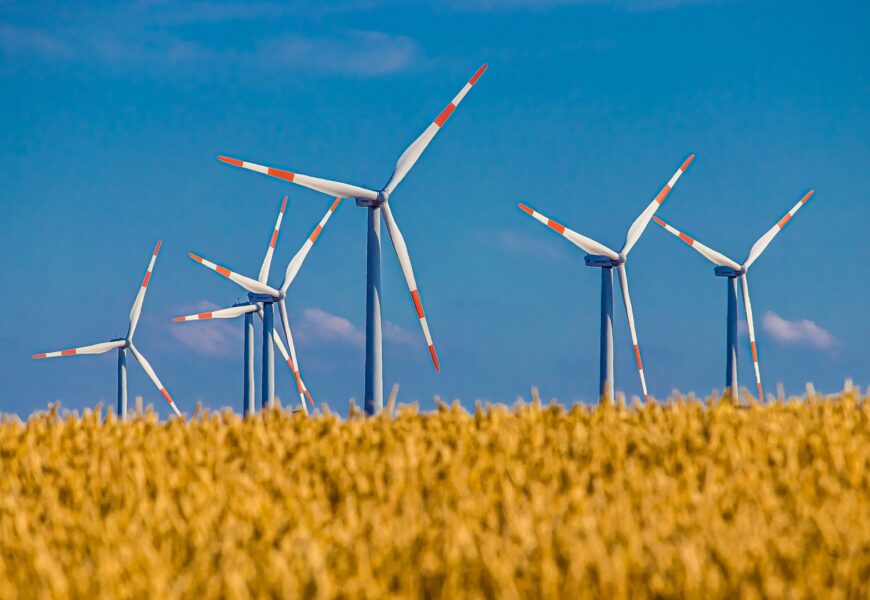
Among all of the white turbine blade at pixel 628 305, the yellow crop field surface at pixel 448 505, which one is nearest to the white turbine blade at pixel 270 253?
the white turbine blade at pixel 628 305

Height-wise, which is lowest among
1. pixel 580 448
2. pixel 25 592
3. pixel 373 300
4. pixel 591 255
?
pixel 25 592

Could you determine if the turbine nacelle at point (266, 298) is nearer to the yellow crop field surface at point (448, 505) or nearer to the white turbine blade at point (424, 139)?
the white turbine blade at point (424, 139)

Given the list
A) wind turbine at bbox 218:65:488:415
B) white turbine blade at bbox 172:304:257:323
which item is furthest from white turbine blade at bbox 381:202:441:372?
white turbine blade at bbox 172:304:257:323

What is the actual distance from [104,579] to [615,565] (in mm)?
3565

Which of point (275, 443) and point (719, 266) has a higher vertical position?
point (719, 266)

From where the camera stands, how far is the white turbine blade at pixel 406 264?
1077 inches

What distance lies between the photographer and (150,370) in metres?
45.1

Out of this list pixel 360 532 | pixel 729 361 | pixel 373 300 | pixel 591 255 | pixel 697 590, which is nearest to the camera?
pixel 697 590

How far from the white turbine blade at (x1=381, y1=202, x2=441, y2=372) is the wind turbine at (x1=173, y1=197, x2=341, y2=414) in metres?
8.63

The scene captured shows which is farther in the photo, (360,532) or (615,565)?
→ (360,532)

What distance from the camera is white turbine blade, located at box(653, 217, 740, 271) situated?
42656mm

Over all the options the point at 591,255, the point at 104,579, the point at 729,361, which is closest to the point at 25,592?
the point at 104,579

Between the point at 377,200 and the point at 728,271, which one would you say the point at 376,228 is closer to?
the point at 377,200

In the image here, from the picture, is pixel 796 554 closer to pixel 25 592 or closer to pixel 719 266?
pixel 25 592
